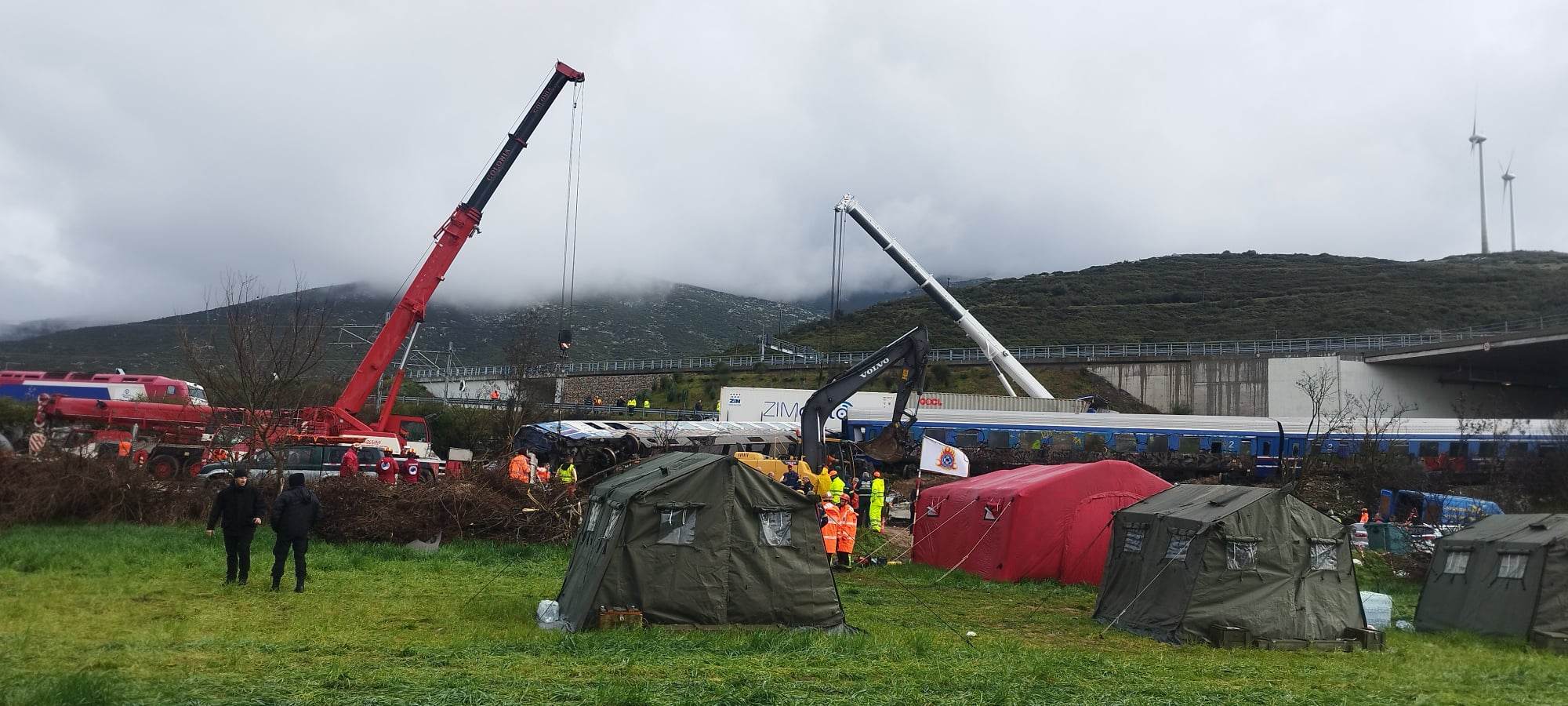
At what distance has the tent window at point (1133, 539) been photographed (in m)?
14.0

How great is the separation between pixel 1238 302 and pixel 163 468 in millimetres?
122215

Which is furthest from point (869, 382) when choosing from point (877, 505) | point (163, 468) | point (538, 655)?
point (538, 655)

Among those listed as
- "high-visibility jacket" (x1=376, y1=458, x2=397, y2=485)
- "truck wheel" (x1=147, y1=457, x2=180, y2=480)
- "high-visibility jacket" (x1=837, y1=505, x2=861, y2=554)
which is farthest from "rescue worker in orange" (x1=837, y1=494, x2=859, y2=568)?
"truck wheel" (x1=147, y1=457, x2=180, y2=480)

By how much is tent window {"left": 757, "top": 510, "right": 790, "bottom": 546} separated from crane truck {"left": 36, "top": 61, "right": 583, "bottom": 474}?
18.1m

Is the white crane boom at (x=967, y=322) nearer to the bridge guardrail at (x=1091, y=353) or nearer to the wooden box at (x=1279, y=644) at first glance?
the bridge guardrail at (x=1091, y=353)

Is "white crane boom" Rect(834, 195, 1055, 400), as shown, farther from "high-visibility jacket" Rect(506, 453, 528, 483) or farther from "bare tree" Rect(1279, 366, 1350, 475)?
"high-visibility jacket" Rect(506, 453, 528, 483)

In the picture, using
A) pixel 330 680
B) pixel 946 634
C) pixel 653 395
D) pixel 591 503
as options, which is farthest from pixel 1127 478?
pixel 653 395

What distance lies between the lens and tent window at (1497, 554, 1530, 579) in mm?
13867

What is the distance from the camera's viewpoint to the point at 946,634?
1221 centimetres

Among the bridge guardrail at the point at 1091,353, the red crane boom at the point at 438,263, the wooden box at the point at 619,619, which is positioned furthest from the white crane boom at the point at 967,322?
the wooden box at the point at 619,619

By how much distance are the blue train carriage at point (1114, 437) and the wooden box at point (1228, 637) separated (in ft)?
111

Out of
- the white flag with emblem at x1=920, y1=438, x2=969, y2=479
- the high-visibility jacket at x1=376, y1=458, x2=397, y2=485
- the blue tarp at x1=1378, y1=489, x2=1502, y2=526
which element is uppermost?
the white flag with emblem at x1=920, y1=438, x2=969, y2=479

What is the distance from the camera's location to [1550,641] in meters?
13.2

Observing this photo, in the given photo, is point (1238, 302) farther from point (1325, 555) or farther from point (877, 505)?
point (1325, 555)
